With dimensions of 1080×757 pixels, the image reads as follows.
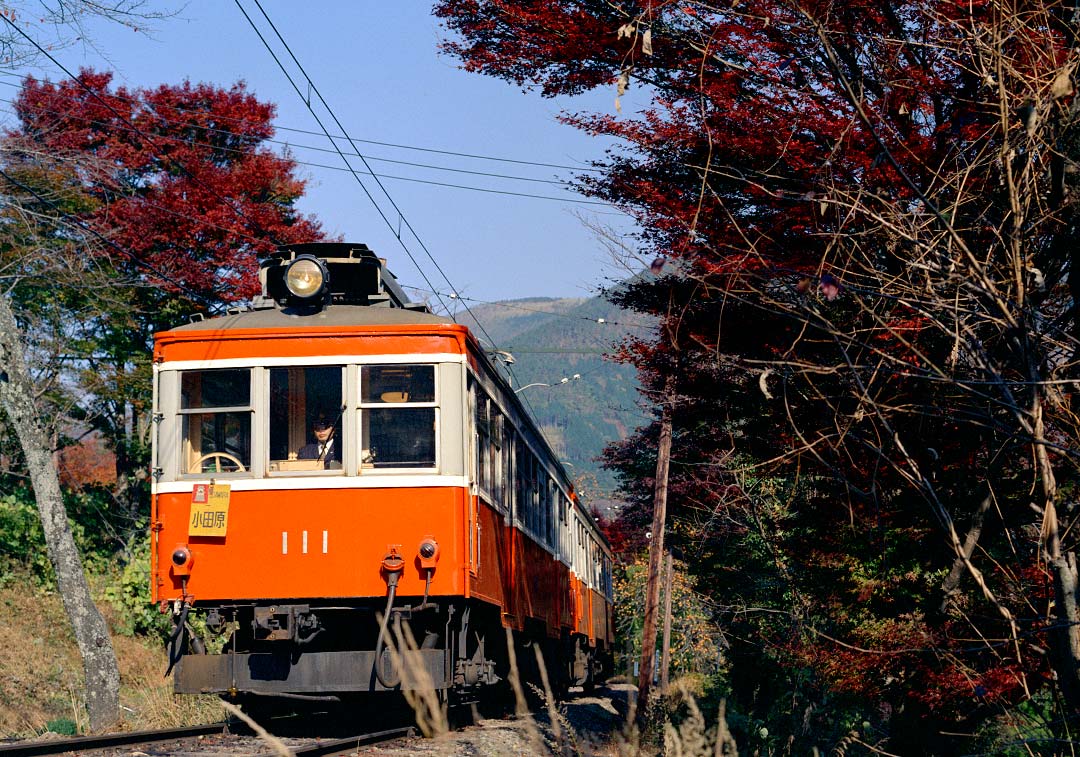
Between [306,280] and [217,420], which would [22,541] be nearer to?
[217,420]

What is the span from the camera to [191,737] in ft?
31.0

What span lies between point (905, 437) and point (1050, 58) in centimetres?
278

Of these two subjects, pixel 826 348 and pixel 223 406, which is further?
pixel 223 406

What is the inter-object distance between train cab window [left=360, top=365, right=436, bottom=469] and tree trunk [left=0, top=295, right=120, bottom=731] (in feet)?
18.2

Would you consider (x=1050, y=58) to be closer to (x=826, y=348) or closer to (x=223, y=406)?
(x=826, y=348)

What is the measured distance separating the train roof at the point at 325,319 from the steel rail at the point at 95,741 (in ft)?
9.67

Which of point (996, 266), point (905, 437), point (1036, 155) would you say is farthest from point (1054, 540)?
point (905, 437)

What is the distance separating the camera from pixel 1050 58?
4844 mm

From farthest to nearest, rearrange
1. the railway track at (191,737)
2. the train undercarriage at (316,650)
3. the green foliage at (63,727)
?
1. the green foliage at (63,727)
2. the train undercarriage at (316,650)
3. the railway track at (191,737)

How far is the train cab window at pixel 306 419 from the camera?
9.06 meters

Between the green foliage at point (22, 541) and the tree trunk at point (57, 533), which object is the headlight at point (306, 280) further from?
the green foliage at point (22, 541)

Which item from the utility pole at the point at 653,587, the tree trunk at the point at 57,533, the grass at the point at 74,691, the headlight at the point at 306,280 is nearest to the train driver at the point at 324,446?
the headlight at the point at 306,280

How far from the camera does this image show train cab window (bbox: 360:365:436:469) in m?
8.98

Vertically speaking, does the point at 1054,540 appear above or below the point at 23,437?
below
